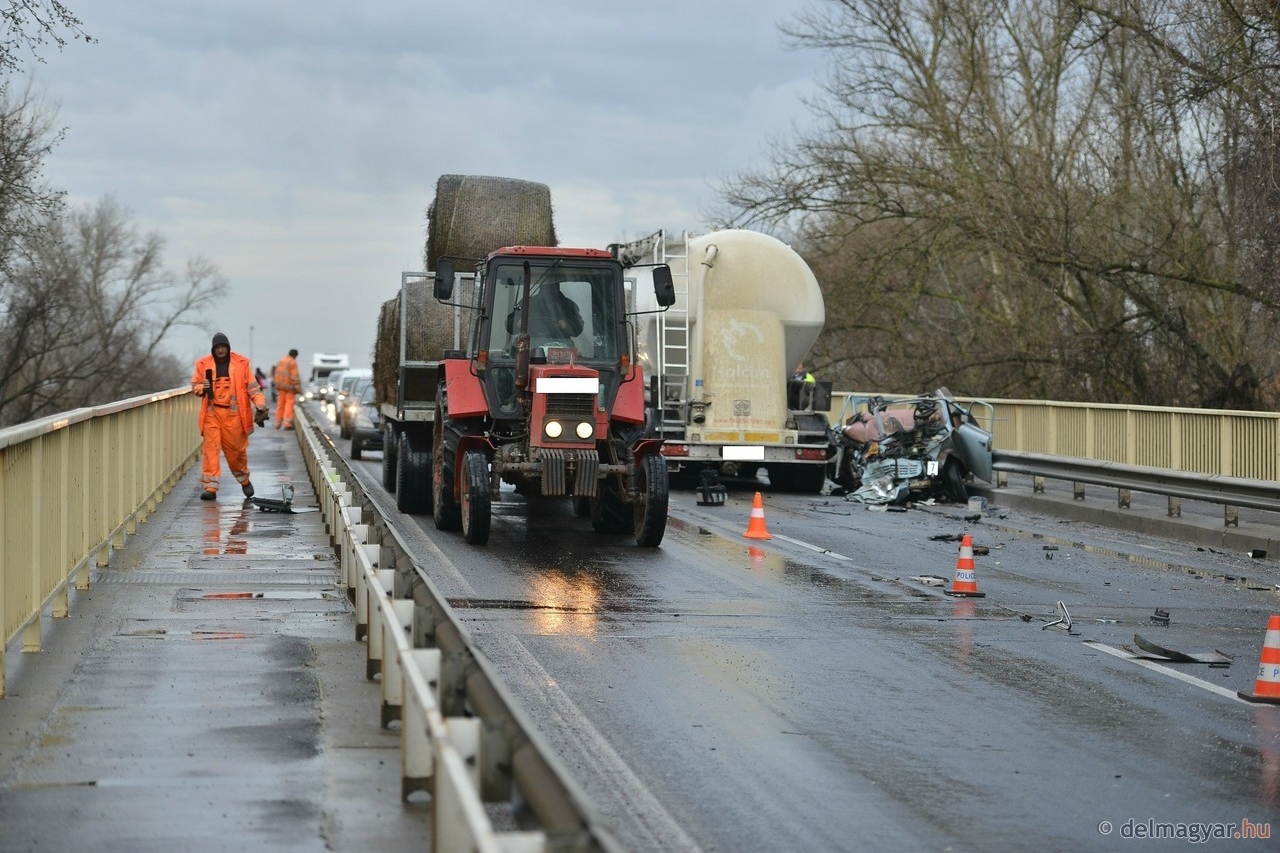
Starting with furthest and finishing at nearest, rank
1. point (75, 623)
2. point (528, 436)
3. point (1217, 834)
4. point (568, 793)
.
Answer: point (528, 436) < point (75, 623) < point (1217, 834) < point (568, 793)

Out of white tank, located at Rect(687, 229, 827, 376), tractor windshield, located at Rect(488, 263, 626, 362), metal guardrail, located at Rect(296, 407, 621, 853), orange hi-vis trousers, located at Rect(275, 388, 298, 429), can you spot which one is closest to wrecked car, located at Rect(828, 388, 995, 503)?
white tank, located at Rect(687, 229, 827, 376)

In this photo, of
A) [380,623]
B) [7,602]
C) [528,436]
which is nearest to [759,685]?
[380,623]

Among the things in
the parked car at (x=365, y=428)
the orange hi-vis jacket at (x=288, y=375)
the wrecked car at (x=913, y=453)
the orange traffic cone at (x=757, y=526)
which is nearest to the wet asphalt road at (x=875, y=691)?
the orange traffic cone at (x=757, y=526)

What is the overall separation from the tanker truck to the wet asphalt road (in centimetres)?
829

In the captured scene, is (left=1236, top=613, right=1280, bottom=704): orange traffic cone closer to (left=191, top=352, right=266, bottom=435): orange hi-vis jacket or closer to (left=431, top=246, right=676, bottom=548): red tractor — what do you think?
Answer: (left=431, top=246, right=676, bottom=548): red tractor

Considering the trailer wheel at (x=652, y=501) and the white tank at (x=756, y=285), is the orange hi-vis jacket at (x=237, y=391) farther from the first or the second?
the white tank at (x=756, y=285)

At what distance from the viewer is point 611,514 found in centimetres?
1656

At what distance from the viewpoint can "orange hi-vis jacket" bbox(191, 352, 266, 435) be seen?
18.6 metres

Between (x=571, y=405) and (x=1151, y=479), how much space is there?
8.06 meters

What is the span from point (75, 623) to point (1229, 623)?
7487 mm

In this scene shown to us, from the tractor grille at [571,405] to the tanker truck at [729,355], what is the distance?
27.8 feet

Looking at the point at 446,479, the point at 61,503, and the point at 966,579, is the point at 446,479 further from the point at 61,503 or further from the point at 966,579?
the point at 61,503

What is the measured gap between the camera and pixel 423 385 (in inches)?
768

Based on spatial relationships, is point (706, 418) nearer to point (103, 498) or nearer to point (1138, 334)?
point (1138, 334)
